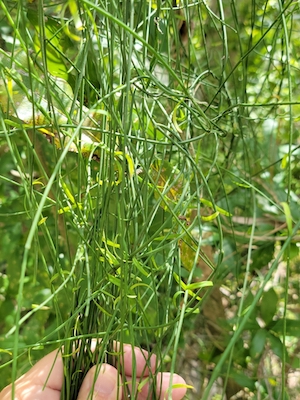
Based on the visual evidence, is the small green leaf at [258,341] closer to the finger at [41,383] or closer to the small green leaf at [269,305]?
the small green leaf at [269,305]

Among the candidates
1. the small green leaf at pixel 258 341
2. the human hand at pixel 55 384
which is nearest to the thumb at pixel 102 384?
the human hand at pixel 55 384

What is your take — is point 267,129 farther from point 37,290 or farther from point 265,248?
point 37,290

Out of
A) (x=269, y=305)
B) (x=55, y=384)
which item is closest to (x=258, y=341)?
(x=269, y=305)

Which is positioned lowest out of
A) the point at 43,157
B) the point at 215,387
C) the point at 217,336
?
the point at 215,387

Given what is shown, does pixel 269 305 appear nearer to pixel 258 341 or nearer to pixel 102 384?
pixel 258 341

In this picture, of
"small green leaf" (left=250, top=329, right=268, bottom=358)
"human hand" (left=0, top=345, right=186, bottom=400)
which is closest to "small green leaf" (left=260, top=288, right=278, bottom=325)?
"small green leaf" (left=250, top=329, right=268, bottom=358)

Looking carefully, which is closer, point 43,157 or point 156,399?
point 156,399

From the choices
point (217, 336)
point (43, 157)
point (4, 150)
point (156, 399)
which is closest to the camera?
point (156, 399)

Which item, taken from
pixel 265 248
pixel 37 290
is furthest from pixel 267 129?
pixel 37 290
